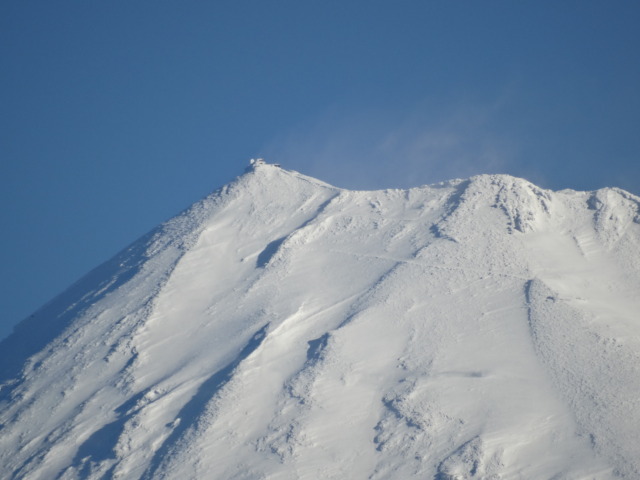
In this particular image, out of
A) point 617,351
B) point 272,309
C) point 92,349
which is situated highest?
point 92,349

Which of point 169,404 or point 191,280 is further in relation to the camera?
point 191,280

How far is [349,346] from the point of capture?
5534 cm

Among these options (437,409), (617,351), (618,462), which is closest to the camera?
(618,462)

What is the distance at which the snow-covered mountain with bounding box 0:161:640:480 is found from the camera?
153ft

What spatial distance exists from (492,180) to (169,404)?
39689 millimetres

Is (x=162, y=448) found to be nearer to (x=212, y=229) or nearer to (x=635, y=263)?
(x=212, y=229)

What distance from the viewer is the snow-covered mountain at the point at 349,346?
4675 cm

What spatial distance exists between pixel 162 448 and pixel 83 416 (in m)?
8.29

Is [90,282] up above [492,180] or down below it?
above

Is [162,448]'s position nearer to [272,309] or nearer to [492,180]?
[272,309]

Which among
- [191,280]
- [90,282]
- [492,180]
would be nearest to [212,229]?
[191,280]

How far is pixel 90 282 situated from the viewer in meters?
75.6

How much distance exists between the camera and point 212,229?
72625 mm

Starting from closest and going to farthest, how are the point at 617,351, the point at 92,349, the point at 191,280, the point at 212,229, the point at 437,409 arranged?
1. the point at 437,409
2. the point at 617,351
3. the point at 92,349
4. the point at 191,280
5. the point at 212,229
